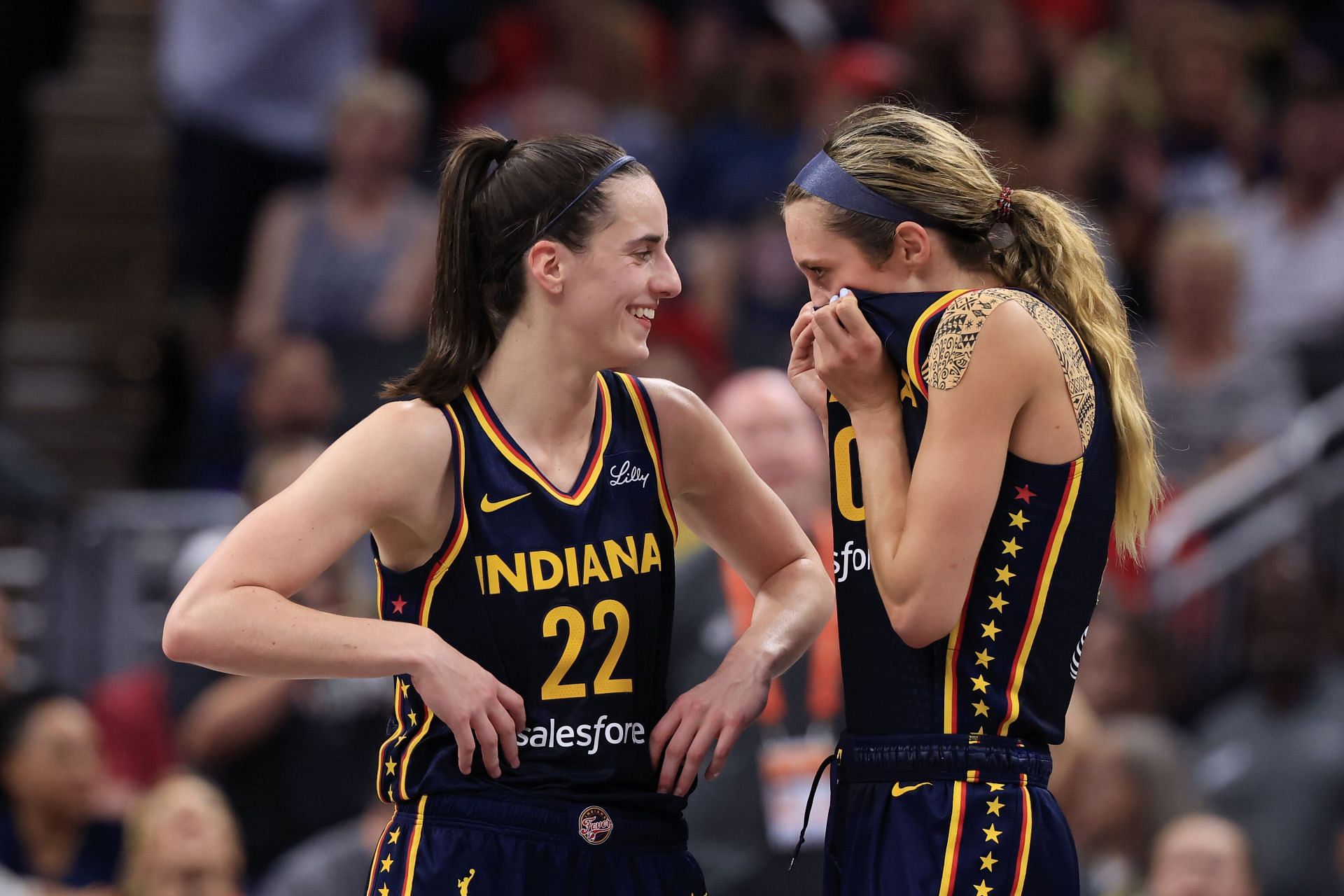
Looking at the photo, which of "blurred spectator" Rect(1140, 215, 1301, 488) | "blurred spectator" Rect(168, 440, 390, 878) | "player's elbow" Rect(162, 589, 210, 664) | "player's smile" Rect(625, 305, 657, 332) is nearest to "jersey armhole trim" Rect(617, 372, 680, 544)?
"player's smile" Rect(625, 305, 657, 332)

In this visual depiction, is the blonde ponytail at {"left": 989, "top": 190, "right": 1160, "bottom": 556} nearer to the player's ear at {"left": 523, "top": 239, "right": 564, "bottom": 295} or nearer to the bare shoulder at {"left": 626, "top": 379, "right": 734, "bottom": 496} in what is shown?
the bare shoulder at {"left": 626, "top": 379, "right": 734, "bottom": 496}

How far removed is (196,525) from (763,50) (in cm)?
390

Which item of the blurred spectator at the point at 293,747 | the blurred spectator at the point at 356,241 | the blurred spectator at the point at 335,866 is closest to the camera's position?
the blurred spectator at the point at 335,866

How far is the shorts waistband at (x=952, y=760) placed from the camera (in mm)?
2957

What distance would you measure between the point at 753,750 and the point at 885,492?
242cm

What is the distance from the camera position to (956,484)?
289cm

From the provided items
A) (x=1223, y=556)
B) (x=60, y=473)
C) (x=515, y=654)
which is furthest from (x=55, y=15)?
(x=515, y=654)

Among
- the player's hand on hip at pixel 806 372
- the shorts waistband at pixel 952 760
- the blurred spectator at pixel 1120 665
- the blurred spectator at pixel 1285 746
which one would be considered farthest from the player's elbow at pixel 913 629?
the blurred spectator at pixel 1285 746

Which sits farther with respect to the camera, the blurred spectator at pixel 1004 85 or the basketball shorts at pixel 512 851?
the blurred spectator at pixel 1004 85

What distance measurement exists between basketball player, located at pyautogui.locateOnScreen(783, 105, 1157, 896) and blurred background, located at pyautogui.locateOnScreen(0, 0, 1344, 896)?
2.16m

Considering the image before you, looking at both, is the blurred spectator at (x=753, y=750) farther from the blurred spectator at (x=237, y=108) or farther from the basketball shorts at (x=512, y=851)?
the blurred spectator at (x=237, y=108)

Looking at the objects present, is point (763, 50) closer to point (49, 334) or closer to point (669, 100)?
point (669, 100)

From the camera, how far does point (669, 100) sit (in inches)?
379

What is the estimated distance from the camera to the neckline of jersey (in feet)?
10.4
